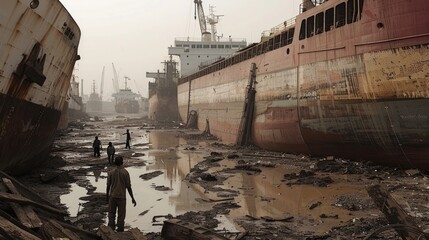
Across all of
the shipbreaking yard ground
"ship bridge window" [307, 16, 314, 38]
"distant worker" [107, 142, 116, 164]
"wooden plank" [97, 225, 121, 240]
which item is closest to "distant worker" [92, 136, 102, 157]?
the shipbreaking yard ground

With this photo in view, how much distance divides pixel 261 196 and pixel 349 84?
6.00 meters

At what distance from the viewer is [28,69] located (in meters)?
8.34

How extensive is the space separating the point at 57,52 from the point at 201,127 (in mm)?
27662

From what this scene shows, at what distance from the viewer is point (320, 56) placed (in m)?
14.6

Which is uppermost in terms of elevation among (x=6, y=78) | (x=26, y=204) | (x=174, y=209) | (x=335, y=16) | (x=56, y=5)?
(x=335, y=16)

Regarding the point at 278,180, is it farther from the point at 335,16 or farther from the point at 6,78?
the point at 6,78

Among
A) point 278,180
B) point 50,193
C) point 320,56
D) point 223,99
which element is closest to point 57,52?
point 50,193

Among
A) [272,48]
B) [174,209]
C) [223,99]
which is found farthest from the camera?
[223,99]

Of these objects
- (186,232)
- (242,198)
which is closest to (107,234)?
(186,232)

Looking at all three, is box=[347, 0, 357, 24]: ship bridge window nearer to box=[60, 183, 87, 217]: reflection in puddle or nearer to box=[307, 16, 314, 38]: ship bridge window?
box=[307, 16, 314, 38]: ship bridge window

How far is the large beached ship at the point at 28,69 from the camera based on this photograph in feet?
24.9

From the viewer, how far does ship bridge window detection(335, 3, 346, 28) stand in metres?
13.7

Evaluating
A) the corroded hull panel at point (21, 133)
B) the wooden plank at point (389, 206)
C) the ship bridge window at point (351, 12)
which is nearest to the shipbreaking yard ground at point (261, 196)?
the wooden plank at point (389, 206)

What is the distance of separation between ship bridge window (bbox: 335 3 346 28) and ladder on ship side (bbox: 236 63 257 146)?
26.5 ft
